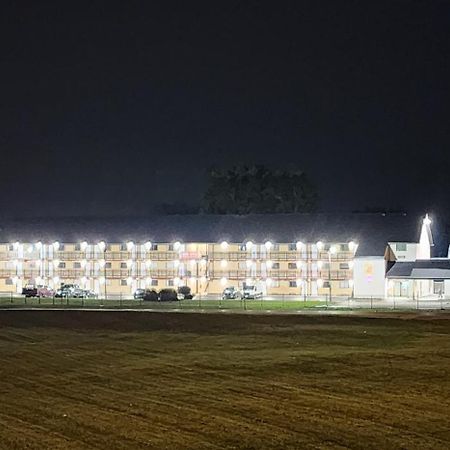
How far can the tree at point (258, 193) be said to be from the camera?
3733 inches

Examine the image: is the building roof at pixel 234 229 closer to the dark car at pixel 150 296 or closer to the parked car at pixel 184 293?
the parked car at pixel 184 293

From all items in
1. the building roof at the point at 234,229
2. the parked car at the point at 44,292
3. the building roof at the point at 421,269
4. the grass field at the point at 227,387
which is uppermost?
the building roof at the point at 234,229

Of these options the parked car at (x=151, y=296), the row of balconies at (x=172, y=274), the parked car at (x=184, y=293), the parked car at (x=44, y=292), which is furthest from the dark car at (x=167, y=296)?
the parked car at (x=44, y=292)

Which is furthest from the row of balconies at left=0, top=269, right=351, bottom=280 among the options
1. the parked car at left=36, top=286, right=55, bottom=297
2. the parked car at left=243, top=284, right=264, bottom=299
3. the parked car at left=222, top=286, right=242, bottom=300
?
the parked car at left=36, top=286, right=55, bottom=297

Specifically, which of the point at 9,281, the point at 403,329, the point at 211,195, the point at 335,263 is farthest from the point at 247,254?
the point at 403,329

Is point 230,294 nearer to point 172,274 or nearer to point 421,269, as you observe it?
point 172,274

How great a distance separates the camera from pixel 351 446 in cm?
1519

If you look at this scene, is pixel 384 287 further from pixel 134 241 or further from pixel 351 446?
pixel 351 446

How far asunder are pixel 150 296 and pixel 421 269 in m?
19.0

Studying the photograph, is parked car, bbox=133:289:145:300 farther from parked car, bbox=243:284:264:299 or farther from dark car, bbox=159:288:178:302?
parked car, bbox=243:284:264:299

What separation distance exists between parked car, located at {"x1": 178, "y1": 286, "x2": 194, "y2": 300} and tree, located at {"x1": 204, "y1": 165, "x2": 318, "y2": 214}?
89.9ft

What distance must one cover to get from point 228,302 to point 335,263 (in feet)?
37.1

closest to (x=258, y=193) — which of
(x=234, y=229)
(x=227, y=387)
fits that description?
(x=234, y=229)

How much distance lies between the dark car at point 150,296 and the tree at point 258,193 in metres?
30.5
